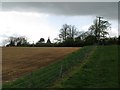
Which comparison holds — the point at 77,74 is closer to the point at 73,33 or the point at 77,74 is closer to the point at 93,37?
the point at 93,37

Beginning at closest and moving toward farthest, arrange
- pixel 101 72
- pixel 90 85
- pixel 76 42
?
pixel 90 85, pixel 101 72, pixel 76 42

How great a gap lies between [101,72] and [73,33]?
332 ft

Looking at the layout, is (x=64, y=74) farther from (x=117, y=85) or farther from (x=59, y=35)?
(x=59, y=35)

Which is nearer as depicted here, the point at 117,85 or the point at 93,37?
the point at 117,85

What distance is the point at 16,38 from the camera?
118812mm

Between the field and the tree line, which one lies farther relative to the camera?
the tree line

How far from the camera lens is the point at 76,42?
8362 cm

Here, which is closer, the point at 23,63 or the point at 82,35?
the point at 23,63

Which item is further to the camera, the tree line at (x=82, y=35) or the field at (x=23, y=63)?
the tree line at (x=82, y=35)

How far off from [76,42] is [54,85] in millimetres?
69884

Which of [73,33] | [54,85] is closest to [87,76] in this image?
[54,85]

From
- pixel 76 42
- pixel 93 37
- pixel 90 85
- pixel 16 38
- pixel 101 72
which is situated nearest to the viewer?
pixel 90 85

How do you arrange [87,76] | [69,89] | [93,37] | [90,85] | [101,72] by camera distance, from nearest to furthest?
[69,89]
[90,85]
[87,76]
[101,72]
[93,37]

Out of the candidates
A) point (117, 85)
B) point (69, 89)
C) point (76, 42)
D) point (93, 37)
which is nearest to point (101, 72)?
point (117, 85)
